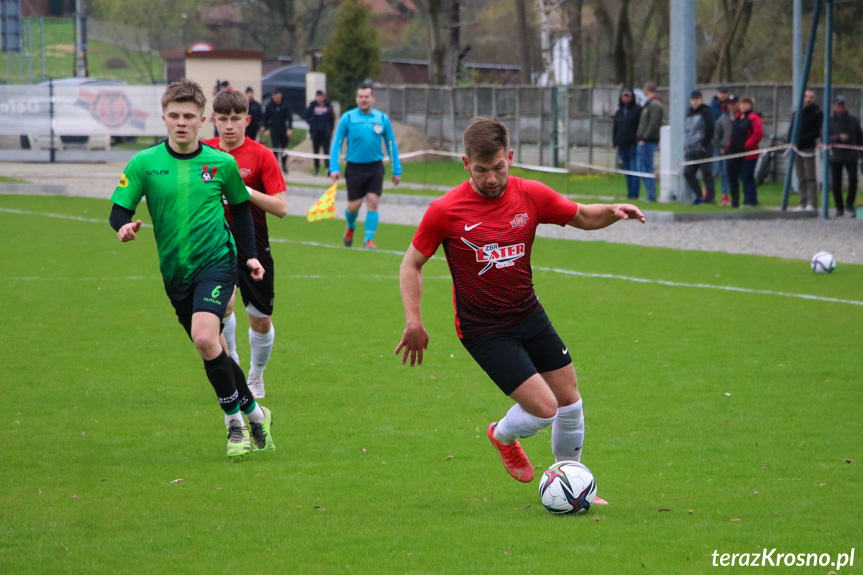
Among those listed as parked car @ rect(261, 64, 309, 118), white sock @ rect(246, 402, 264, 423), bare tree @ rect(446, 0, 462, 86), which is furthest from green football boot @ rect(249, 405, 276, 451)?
parked car @ rect(261, 64, 309, 118)

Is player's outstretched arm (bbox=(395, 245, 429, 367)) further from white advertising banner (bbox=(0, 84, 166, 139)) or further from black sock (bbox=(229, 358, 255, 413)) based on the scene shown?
white advertising banner (bbox=(0, 84, 166, 139))

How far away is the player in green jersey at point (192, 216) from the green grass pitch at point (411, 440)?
69 cm

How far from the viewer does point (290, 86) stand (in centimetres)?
4928

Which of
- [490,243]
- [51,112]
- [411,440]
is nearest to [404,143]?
[51,112]

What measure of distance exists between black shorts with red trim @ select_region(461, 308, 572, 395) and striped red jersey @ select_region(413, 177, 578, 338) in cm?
5

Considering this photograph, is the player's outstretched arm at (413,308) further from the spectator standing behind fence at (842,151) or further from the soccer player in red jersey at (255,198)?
the spectator standing behind fence at (842,151)

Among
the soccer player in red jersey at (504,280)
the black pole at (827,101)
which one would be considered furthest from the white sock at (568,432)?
the black pole at (827,101)

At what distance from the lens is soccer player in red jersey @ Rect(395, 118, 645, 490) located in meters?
5.35

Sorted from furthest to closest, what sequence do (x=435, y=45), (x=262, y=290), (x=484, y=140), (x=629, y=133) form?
(x=435, y=45) → (x=629, y=133) → (x=262, y=290) → (x=484, y=140)

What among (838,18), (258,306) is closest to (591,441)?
(258,306)

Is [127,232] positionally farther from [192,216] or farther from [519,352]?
[519,352]

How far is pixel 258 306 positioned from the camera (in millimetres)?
7902

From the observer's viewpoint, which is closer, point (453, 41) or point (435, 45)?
point (435, 45)

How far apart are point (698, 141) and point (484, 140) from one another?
1804 centimetres
